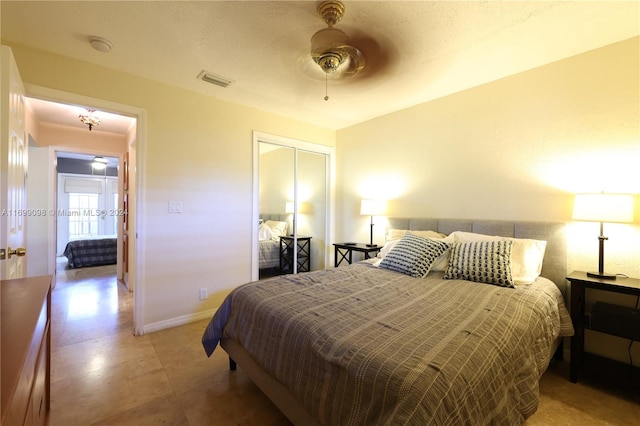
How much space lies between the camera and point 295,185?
3.90 m

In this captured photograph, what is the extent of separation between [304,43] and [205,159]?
1623mm

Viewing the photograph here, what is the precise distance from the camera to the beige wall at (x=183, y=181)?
2.43 meters

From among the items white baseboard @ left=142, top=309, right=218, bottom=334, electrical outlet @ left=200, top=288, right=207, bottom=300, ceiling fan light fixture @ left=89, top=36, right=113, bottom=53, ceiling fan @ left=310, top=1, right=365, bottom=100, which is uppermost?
ceiling fan light fixture @ left=89, top=36, right=113, bottom=53

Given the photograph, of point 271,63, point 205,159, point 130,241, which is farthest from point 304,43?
point 130,241

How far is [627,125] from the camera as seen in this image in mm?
2002

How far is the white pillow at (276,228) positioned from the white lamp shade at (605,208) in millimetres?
3034

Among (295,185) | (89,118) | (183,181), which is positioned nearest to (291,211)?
(295,185)

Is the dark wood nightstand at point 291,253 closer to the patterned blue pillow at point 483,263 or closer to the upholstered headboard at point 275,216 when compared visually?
the upholstered headboard at point 275,216

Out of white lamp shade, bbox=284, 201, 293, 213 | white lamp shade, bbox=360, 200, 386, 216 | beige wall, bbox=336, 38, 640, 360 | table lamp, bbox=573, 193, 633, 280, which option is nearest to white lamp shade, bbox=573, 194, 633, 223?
table lamp, bbox=573, 193, 633, 280

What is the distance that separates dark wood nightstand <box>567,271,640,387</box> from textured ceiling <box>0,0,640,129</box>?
173cm

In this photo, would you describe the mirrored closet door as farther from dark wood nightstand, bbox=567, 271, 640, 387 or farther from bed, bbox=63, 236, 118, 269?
bed, bbox=63, 236, 118, 269

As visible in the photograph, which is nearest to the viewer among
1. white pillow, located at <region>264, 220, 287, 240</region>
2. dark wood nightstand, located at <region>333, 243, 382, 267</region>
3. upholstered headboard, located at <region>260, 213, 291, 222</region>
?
dark wood nightstand, located at <region>333, 243, 382, 267</region>

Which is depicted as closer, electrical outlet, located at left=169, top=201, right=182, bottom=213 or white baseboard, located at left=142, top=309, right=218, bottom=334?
white baseboard, located at left=142, top=309, right=218, bottom=334

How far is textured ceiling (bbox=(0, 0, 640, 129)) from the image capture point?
5.60 ft
